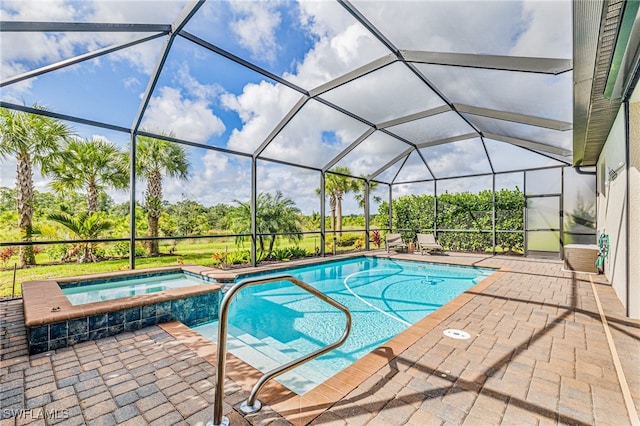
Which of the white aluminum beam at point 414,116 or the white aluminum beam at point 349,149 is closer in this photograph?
the white aluminum beam at point 414,116

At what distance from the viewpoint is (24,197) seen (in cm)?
917

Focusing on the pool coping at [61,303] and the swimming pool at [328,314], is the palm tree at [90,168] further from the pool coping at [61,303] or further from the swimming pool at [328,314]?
the swimming pool at [328,314]

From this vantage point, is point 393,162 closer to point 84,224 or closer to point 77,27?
point 77,27

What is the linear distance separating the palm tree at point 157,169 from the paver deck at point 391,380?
9653 millimetres

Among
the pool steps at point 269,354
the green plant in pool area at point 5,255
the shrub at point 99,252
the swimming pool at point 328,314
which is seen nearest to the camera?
the pool steps at point 269,354

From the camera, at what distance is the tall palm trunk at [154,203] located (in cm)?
1294

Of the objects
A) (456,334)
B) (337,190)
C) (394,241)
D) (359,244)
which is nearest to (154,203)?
(337,190)

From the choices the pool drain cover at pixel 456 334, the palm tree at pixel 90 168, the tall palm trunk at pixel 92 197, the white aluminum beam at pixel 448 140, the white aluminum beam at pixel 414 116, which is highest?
the white aluminum beam at pixel 414 116

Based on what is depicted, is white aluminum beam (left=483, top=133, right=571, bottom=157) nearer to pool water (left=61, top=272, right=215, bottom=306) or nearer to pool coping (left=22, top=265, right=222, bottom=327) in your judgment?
pool coping (left=22, top=265, right=222, bottom=327)

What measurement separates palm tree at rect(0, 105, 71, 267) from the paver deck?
23.8ft

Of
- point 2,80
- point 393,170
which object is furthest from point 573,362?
point 393,170

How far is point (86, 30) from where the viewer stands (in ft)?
13.4

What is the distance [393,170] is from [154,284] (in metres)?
10.2

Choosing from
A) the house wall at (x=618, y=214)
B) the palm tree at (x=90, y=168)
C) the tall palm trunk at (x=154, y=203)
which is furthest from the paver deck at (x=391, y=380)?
the tall palm trunk at (x=154, y=203)
